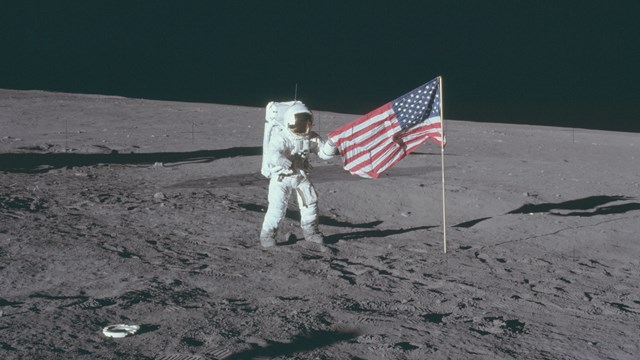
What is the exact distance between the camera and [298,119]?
417 cm

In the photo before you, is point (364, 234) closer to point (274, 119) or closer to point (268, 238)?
point (268, 238)

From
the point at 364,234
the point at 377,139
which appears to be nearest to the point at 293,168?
the point at 377,139

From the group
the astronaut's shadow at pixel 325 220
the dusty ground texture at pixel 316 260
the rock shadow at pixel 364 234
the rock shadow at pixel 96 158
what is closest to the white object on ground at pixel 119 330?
the dusty ground texture at pixel 316 260

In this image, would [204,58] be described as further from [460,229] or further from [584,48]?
[460,229]

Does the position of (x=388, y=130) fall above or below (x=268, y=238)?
above

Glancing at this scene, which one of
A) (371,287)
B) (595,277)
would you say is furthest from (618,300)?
(371,287)

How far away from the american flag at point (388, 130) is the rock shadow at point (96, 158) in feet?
9.67

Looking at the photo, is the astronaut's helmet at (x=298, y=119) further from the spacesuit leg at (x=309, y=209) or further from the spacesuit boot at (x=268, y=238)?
the spacesuit boot at (x=268, y=238)

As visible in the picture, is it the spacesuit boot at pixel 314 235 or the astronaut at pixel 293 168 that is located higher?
the astronaut at pixel 293 168

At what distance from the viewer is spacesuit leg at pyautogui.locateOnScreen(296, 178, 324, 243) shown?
171 inches

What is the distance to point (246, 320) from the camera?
9.63 ft

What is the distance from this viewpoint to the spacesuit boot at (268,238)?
4238mm

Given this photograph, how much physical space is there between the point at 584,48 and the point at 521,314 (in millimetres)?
19256

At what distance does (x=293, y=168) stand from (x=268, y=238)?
1.41ft
